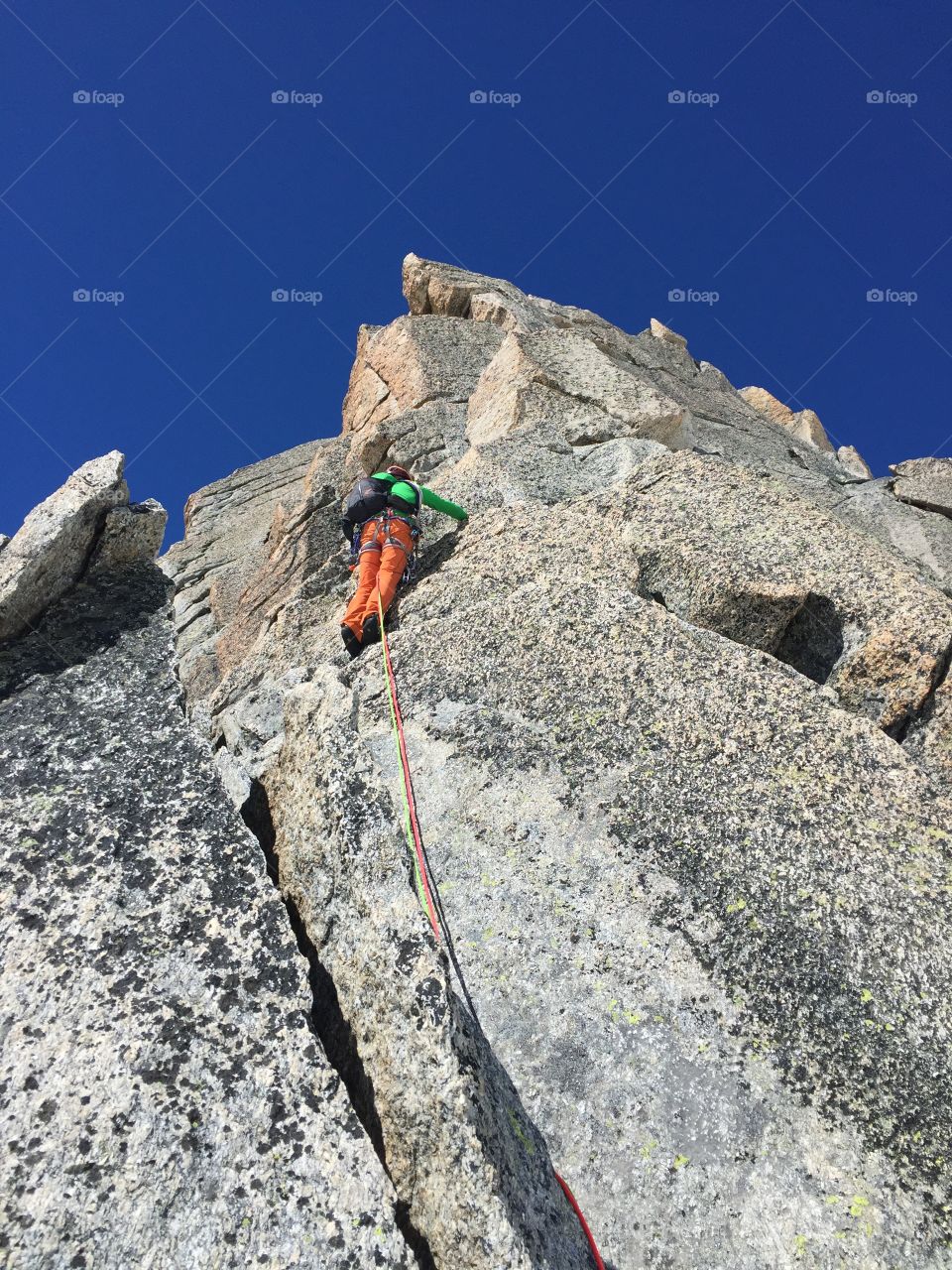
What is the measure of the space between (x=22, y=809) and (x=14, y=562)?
140 inches

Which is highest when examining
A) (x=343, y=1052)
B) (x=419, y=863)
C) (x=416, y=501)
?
(x=416, y=501)

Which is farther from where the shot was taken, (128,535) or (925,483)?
(925,483)

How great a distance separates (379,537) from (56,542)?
176 inches

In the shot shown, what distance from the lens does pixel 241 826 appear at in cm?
569

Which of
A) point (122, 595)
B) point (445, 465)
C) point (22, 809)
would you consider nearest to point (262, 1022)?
point (22, 809)

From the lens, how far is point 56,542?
8.39 m

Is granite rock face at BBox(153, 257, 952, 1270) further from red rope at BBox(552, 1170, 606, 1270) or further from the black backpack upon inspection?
the black backpack

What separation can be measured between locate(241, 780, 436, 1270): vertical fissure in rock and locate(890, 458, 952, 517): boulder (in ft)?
67.4

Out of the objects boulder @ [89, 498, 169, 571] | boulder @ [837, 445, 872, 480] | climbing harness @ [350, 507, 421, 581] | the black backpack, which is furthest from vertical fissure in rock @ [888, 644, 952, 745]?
boulder @ [837, 445, 872, 480]

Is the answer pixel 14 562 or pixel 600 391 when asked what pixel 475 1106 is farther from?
pixel 600 391

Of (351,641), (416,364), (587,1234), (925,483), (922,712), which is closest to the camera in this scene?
Answer: (587,1234)

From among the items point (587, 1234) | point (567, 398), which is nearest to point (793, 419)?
point (567, 398)

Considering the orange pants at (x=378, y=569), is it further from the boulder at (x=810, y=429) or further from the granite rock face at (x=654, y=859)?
the boulder at (x=810, y=429)

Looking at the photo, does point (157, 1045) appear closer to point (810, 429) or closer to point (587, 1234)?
point (587, 1234)
